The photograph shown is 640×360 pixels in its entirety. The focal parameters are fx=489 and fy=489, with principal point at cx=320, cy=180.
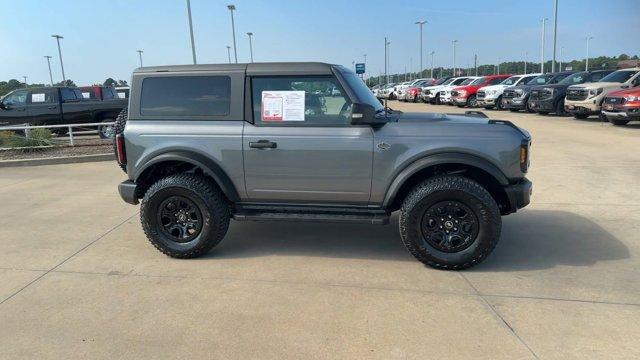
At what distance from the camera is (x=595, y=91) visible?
15.6 m

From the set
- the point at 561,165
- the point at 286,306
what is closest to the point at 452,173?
the point at 286,306

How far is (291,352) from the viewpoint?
10.1 feet

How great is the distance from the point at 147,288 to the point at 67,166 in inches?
291

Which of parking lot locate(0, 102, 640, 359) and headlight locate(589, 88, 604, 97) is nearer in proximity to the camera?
parking lot locate(0, 102, 640, 359)

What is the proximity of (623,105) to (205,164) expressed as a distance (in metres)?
13.2

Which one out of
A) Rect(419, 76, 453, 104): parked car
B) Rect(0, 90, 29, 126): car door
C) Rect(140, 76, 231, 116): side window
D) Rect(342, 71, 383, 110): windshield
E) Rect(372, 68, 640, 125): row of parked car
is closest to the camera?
Rect(342, 71, 383, 110): windshield

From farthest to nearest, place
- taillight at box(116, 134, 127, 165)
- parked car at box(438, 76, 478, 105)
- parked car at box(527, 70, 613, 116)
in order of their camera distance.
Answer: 1. parked car at box(438, 76, 478, 105)
2. parked car at box(527, 70, 613, 116)
3. taillight at box(116, 134, 127, 165)

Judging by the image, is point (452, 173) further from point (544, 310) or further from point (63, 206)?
point (63, 206)

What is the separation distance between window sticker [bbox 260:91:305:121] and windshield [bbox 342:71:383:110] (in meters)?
0.47

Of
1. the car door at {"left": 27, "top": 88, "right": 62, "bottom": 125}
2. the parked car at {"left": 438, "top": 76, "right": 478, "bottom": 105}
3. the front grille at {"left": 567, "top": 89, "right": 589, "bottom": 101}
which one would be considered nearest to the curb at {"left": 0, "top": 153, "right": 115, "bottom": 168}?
the car door at {"left": 27, "top": 88, "right": 62, "bottom": 125}

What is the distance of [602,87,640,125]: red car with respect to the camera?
43.6 feet

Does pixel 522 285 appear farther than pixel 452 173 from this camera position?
No

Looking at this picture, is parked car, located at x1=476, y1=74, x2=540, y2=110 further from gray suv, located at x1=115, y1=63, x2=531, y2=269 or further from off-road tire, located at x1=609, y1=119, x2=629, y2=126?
gray suv, located at x1=115, y1=63, x2=531, y2=269

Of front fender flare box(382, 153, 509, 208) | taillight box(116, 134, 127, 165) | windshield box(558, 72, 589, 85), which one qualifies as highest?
windshield box(558, 72, 589, 85)
